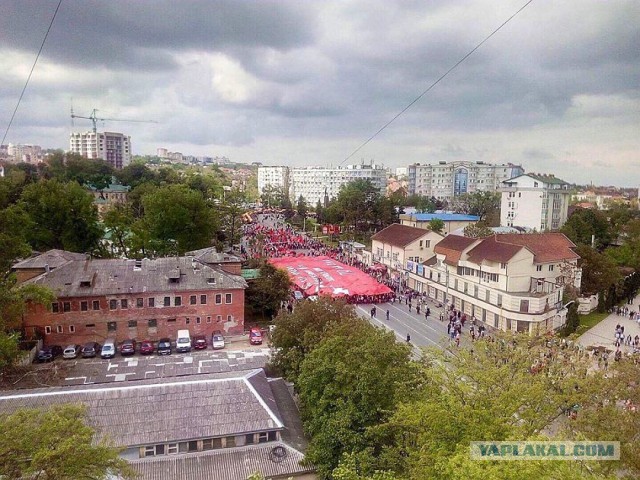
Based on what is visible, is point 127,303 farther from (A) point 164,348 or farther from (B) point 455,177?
(B) point 455,177

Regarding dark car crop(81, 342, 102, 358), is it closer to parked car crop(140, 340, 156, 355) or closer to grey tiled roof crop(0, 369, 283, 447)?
parked car crop(140, 340, 156, 355)

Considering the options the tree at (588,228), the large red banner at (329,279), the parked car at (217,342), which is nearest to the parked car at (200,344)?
the parked car at (217,342)

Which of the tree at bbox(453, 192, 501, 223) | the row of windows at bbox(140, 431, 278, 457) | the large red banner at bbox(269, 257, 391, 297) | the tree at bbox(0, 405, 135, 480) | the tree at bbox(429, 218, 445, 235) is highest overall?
the tree at bbox(453, 192, 501, 223)

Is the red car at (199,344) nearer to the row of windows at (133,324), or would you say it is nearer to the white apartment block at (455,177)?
the row of windows at (133,324)

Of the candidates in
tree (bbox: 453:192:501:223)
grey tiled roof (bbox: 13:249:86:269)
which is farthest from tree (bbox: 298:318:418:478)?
tree (bbox: 453:192:501:223)

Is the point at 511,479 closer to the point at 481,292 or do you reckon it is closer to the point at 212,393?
the point at 212,393

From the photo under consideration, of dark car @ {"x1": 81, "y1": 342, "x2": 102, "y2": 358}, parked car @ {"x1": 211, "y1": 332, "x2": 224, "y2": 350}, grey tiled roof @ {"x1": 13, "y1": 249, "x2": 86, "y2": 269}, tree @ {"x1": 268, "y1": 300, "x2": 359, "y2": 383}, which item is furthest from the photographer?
grey tiled roof @ {"x1": 13, "y1": 249, "x2": 86, "y2": 269}

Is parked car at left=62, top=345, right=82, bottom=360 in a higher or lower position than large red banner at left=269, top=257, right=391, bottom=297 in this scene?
lower

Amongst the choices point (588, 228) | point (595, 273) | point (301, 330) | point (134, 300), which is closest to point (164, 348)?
point (134, 300)
